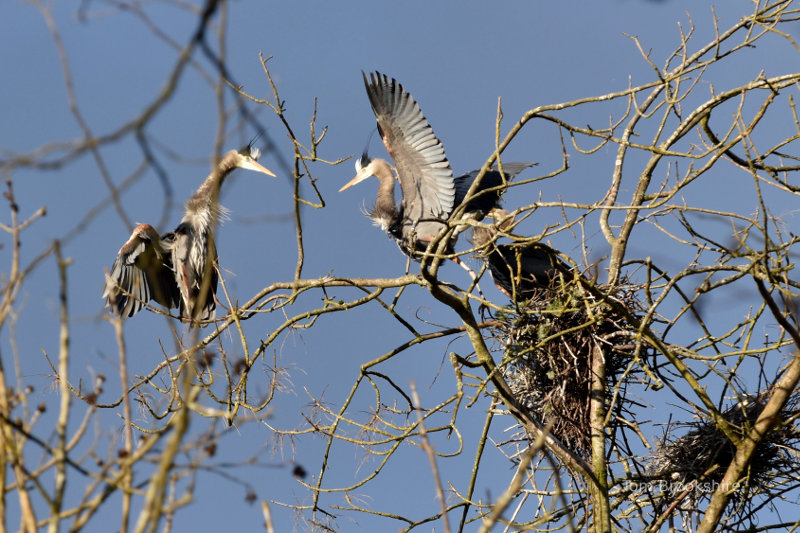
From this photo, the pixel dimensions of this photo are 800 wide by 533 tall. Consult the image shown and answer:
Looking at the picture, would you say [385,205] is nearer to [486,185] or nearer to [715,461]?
[486,185]

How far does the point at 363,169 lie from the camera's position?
830 centimetres

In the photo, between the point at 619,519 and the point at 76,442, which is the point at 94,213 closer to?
the point at 76,442

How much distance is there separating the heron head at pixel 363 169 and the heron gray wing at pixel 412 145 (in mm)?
1201

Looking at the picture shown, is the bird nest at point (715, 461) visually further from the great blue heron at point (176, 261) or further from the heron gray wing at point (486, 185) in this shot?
the great blue heron at point (176, 261)

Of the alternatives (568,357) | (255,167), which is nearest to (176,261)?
(255,167)

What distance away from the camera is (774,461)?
481cm

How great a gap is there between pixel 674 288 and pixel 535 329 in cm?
121

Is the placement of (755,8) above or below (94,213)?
above

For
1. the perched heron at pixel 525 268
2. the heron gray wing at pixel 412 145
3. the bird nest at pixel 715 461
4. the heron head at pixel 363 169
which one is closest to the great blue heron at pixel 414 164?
the heron gray wing at pixel 412 145

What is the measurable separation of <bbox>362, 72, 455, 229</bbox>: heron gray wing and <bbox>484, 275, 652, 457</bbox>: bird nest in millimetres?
1688

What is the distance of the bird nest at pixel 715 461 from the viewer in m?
4.67

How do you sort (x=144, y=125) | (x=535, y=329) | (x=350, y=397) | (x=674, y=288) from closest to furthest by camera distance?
(x=144, y=125) < (x=674, y=288) < (x=350, y=397) < (x=535, y=329)

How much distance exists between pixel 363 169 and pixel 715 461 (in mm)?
4484

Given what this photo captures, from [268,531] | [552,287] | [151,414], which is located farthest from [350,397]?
[268,531]
